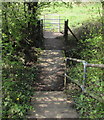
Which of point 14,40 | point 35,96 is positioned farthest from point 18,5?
point 35,96

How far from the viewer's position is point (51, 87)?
5730mm

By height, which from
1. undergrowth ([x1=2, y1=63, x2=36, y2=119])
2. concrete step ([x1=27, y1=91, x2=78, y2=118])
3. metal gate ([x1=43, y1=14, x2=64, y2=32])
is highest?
metal gate ([x1=43, y1=14, x2=64, y2=32])

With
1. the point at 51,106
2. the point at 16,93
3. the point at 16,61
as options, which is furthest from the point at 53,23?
the point at 51,106

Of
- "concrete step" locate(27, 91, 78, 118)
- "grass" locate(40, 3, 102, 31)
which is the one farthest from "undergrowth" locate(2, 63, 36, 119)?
"grass" locate(40, 3, 102, 31)

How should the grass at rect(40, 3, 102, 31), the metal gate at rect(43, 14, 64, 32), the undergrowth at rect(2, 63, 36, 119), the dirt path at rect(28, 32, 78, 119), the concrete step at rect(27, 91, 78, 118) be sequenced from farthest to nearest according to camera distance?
the metal gate at rect(43, 14, 64, 32) < the grass at rect(40, 3, 102, 31) < the dirt path at rect(28, 32, 78, 119) < the concrete step at rect(27, 91, 78, 118) < the undergrowth at rect(2, 63, 36, 119)

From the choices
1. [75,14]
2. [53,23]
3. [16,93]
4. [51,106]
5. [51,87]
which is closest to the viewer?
[51,106]

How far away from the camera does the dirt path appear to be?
3.76 meters

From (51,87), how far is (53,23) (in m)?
8.44

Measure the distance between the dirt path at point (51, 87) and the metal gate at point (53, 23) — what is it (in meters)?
2.93

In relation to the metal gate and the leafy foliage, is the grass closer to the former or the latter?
the metal gate

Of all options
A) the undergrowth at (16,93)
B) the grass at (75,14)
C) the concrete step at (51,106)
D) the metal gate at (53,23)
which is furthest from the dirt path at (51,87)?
the metal gate at (53,23)

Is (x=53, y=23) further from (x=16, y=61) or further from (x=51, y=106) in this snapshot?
(x=51, y=106)

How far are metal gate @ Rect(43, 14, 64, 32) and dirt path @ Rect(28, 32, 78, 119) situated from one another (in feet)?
9.63

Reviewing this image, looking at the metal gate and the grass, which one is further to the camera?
the metal gate
